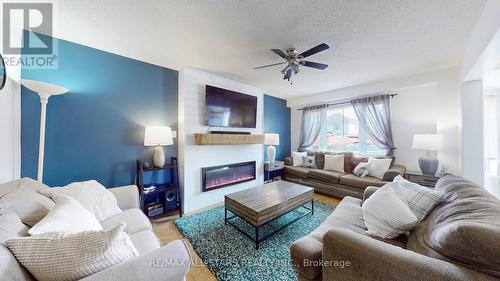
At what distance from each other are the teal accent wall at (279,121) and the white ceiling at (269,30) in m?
2.00

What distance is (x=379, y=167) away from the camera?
127 inches

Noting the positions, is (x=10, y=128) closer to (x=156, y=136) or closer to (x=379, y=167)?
(x=156, y=136)

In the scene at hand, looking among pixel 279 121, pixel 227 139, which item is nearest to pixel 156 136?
pixel 227 139

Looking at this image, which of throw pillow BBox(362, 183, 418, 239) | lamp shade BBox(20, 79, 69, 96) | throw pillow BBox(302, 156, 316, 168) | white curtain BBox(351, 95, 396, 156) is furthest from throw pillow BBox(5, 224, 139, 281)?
white curtain BBox(351, 95, 396, 156)

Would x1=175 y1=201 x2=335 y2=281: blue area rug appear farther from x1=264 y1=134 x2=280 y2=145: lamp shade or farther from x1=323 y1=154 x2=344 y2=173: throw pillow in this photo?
x1=264 y1=134 x2=280 y2=145: lamp shade

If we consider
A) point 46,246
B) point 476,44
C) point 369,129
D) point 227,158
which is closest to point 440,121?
point 369,129

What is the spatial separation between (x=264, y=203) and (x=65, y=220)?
162 centimetres

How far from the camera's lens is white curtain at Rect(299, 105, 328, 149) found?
467cm

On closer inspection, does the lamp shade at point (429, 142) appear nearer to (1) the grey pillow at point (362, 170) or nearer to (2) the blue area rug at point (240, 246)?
(1) the grey pillow at point (362, 170)

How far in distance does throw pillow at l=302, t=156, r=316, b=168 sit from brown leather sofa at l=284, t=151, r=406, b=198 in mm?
85

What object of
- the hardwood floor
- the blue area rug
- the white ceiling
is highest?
the white ceiling

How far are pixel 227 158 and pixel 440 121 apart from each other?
3.78 meters

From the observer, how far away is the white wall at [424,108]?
285cm

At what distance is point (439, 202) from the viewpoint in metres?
1.31
